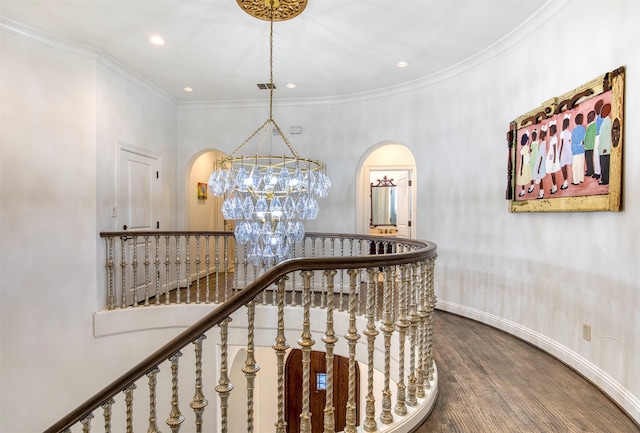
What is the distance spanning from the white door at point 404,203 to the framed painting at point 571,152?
3549 millimetres

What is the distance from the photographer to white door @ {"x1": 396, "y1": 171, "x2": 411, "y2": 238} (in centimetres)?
715

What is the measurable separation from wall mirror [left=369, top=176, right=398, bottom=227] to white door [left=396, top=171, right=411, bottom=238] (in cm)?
28

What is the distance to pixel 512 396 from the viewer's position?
2369mm

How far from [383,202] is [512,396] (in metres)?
5.84

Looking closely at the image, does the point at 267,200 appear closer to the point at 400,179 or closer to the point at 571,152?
the point at 571,152

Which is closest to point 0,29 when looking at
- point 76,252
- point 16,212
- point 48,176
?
point 48,176

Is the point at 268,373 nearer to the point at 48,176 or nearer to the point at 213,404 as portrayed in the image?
the point at 213,404

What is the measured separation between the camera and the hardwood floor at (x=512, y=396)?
2051 millimetres

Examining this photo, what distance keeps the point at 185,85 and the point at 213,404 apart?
4.59 metres

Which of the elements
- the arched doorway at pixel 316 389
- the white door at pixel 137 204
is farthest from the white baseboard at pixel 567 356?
the white door at pixel 137 204

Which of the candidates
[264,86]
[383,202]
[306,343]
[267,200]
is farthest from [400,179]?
[306,343]

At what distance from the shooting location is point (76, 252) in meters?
3.89

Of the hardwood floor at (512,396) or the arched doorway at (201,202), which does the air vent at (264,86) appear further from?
the hardwood floor at (512,396)

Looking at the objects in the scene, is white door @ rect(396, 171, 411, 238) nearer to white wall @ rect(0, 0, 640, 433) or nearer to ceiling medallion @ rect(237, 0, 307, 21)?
white wall @ rect(0, 0, 640, 433)
